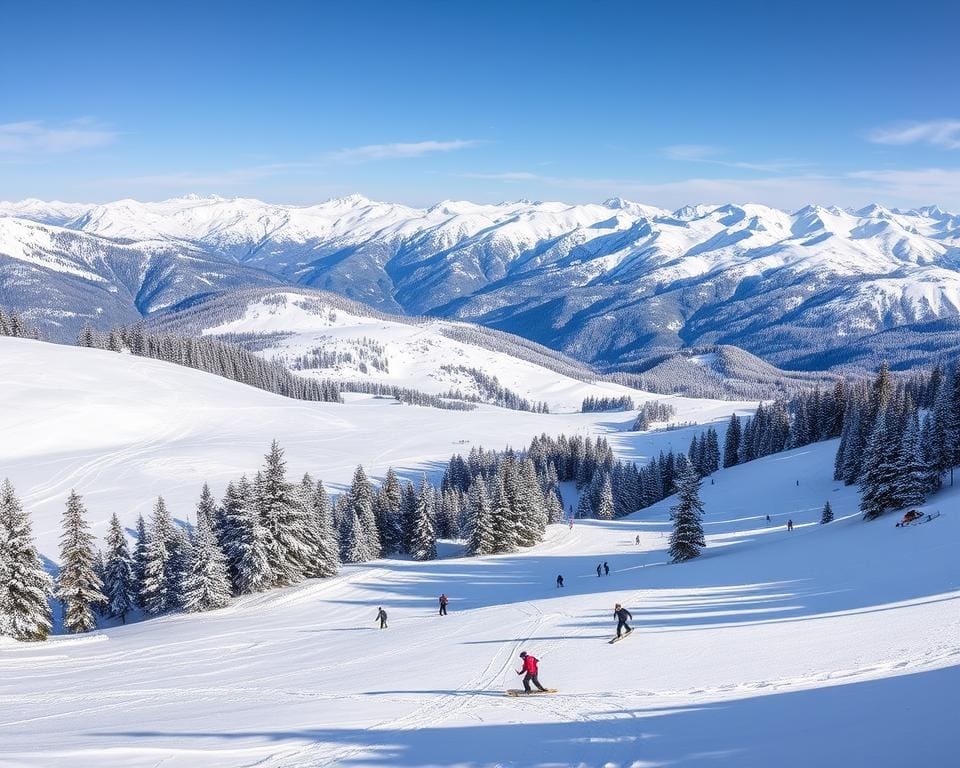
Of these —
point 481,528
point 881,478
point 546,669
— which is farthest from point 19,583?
point 881,478

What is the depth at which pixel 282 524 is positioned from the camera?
147 ft

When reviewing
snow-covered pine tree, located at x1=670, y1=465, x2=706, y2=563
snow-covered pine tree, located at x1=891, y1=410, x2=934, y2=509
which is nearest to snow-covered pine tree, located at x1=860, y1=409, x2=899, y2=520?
snow-covered pine tree, located at x1=891, y1=410, x2=934, y2=509

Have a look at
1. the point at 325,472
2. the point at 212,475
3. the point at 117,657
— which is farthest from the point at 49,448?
the point at 117,657

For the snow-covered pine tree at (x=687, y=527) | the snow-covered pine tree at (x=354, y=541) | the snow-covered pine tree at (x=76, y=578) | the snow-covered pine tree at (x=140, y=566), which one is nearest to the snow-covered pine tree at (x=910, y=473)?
the snow-covered pine tree at (x=687, y=527)

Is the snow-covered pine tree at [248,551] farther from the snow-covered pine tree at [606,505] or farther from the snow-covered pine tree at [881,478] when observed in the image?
the snow-covered pine tree at [606,505]

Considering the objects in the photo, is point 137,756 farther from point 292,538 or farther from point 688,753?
point 292,538

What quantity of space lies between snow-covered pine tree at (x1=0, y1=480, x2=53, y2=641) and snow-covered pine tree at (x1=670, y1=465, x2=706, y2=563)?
39.2 metres

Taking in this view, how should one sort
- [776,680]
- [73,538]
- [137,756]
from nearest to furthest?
[137,756], [776,680], [73,538]

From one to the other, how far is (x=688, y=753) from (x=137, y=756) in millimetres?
11020

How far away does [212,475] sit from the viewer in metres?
85.4

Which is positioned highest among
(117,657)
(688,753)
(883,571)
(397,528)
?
(688,753)

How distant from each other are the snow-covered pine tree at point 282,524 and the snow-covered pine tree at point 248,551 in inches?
20.6

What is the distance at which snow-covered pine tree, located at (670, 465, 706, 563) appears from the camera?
44062 millimetres

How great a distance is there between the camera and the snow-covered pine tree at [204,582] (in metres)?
39.2
